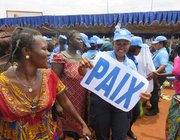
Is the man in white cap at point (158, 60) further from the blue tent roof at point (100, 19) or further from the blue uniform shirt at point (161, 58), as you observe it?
the blue tent roof at point (100, 19)

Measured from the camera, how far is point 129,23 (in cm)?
919

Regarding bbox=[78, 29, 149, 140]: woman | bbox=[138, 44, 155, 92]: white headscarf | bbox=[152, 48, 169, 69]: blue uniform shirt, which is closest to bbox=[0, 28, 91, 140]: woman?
bbox=[78, 29, 149, 140]: woman

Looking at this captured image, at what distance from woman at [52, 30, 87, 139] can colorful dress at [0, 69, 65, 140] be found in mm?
1048

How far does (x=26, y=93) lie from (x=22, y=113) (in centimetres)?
15

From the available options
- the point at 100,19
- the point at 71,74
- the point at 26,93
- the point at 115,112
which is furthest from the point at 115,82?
the point at 100,19

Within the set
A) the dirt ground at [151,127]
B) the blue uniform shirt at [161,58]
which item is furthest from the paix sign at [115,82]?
the blue uniform shirt at [161,58]

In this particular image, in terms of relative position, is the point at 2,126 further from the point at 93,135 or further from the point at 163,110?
the point at 163,110

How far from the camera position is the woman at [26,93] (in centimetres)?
163

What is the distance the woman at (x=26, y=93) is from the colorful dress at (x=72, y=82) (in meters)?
1.03

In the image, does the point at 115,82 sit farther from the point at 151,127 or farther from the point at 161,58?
the point at 161,58

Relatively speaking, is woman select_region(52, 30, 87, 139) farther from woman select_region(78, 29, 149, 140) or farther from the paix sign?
the paix sign

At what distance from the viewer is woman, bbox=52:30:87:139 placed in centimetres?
285

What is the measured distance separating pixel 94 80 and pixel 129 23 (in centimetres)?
722

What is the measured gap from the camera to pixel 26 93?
5.60ft
